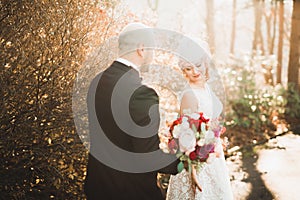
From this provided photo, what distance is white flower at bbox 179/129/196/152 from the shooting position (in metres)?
3.47

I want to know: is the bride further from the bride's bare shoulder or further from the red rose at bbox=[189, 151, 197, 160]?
the red rose at bbox=[189, 151, 197, 160]

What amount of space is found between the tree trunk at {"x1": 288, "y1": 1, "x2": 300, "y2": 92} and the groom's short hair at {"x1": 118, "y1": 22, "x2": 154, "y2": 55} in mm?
10267

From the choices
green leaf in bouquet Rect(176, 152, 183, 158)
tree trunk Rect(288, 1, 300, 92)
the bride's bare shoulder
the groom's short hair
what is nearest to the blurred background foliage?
the bride's bare shoulder

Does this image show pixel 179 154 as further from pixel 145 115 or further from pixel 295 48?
pixel 295 48

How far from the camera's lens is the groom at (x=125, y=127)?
3.01 metres

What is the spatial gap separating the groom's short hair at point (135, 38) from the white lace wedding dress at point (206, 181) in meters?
1.36

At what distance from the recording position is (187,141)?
3.49 meters

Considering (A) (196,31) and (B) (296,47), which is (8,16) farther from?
(B) (296,47)

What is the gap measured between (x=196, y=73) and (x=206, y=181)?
1043mm

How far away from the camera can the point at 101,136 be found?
3.30m

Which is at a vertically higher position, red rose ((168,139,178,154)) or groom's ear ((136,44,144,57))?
groom's ear ((136,44,144,57))

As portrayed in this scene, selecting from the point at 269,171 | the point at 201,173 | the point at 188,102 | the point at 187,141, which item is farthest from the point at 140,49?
the point at 269,171

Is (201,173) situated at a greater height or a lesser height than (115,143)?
lesser

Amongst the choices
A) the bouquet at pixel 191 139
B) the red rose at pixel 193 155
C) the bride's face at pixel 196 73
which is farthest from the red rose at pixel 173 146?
the bride's face at pixel 196 73
